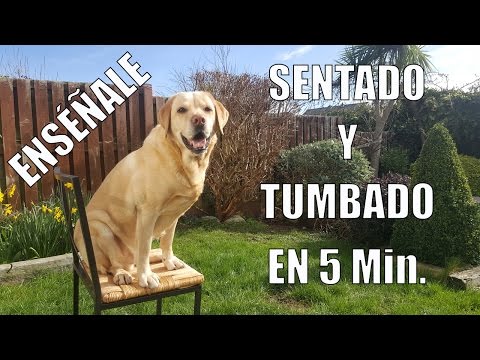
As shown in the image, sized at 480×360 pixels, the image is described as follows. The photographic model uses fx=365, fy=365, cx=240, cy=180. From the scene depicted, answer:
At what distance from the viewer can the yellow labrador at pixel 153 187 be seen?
146 cm

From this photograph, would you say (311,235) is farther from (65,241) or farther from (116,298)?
(116,298)

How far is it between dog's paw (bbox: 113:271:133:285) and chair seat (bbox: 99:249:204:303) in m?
0.02

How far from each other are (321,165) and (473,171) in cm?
244

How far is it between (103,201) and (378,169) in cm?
405

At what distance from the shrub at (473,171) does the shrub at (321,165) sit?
174cm

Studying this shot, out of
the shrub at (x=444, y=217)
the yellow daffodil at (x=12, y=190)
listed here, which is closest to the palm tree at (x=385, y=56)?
the shrub at (x=444, y=217)

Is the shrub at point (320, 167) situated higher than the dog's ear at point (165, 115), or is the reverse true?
the dog's ear at point (165, 115)

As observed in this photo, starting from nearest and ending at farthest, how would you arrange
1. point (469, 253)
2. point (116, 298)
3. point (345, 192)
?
1. point (116, 298)
2. point (469, 253)
3. point (345, 192)

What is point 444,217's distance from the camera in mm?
2873

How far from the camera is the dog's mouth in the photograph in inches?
56.9

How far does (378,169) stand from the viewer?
485cm

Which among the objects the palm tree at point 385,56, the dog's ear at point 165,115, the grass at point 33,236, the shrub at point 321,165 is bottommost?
the grass at point 33,236

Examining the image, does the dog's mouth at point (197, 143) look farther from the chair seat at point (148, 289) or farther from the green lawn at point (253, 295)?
the green lawn at point (253, 295)

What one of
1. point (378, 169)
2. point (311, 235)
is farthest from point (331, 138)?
point (311, 235)
